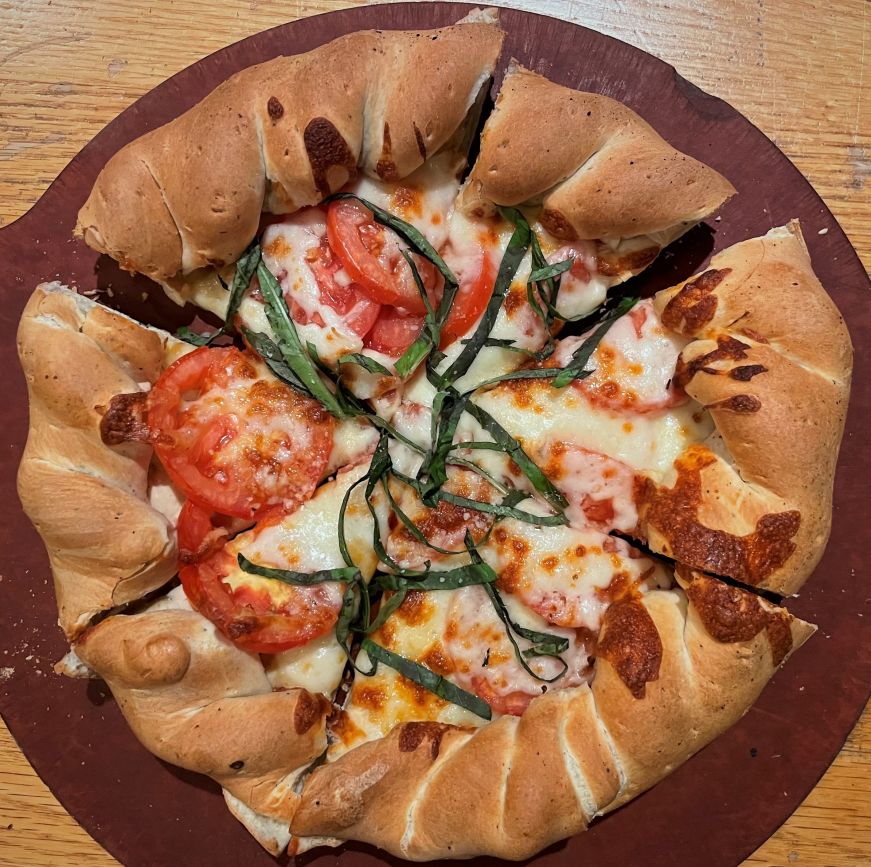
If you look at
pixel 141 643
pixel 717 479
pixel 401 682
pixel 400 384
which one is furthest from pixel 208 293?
pixel 717 479

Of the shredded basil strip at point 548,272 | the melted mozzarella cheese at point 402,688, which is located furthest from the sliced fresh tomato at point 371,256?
the melted mozzarella cheese at point 402,688

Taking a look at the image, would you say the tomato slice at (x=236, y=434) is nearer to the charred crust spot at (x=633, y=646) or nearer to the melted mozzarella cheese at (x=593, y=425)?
the melted mozzarella cheese at (x=593, y=425)

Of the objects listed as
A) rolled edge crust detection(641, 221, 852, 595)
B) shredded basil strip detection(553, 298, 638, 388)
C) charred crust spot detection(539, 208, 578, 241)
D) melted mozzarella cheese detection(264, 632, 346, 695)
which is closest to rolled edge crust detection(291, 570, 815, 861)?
rolled edge crust detection(641, 221, 852, 595)

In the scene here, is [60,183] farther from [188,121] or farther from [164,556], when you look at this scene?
[164,556]

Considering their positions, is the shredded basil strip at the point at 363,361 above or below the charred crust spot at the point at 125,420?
above

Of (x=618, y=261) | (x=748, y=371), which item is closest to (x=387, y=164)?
(x=618, y=261)

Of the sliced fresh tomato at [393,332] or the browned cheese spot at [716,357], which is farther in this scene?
the sliced fresh tomato at [393,332]
